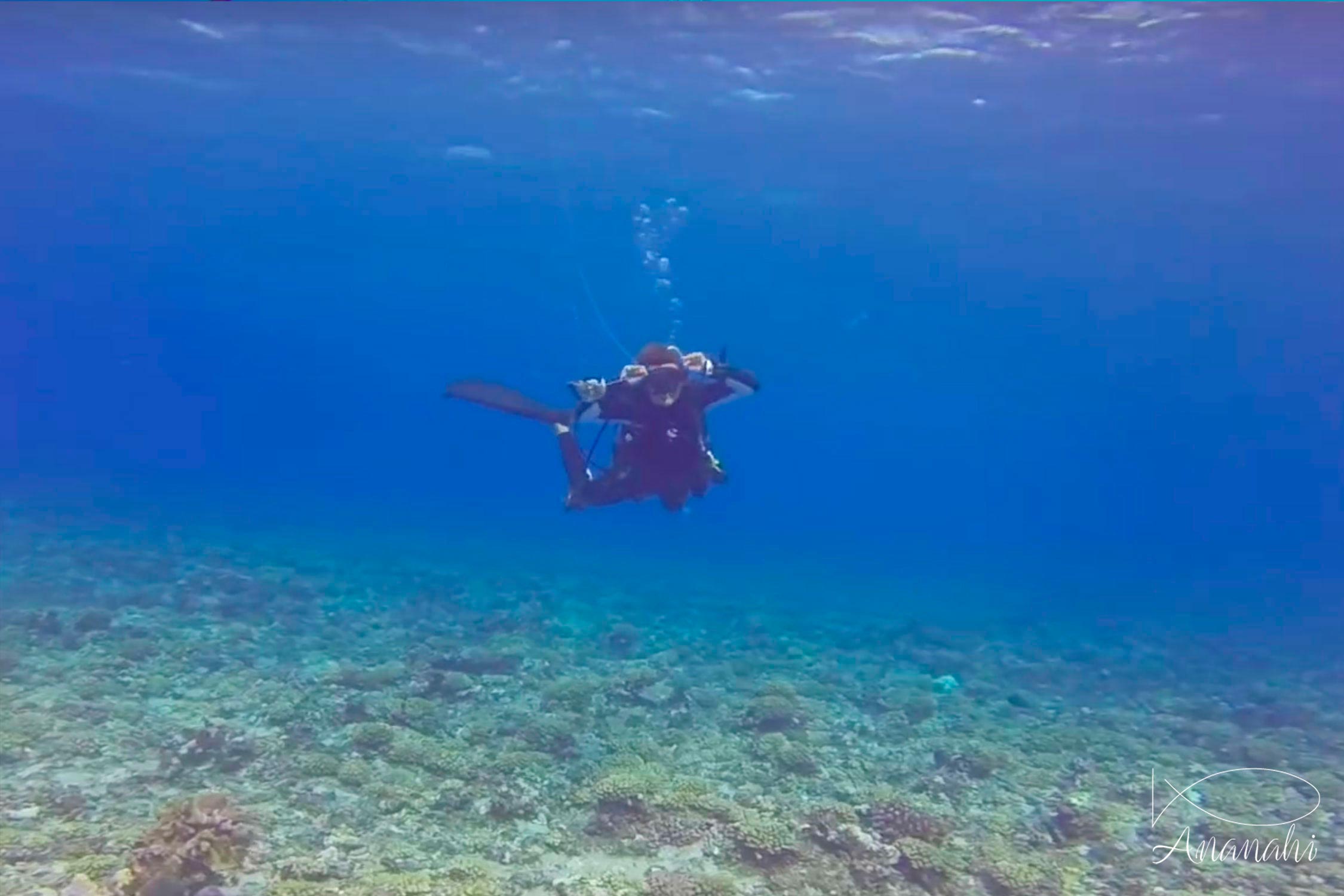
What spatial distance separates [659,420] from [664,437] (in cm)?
24

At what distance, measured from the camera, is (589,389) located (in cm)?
983

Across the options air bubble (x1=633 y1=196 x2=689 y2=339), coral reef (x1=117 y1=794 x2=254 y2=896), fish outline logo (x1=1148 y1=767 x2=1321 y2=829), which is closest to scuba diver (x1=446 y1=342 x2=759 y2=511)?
coral reef (x1=117 y1=794 x2=254 y2=896)

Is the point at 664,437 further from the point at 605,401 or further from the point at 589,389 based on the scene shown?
the point at 589,389

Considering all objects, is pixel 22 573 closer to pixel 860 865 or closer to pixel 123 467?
pixel 860 865

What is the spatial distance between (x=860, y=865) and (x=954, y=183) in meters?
29.5

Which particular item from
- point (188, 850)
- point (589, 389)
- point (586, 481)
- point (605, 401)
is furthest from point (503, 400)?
point (188, 850)

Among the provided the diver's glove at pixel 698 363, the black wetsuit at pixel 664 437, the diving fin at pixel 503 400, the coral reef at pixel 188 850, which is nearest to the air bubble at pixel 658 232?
the diving fin at pixel 503 400

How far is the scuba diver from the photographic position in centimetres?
973

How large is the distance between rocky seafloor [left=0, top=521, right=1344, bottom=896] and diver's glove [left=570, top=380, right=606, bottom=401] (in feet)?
12.2

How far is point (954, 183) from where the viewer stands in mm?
32812

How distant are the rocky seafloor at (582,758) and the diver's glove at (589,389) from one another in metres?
3.72

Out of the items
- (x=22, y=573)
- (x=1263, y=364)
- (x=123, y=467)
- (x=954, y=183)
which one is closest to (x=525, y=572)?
(x=22, y=573)

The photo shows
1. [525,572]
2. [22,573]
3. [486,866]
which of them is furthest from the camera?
[525,572]

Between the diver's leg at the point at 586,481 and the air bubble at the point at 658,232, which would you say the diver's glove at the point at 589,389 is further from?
the air bubble at the point at 658,232
